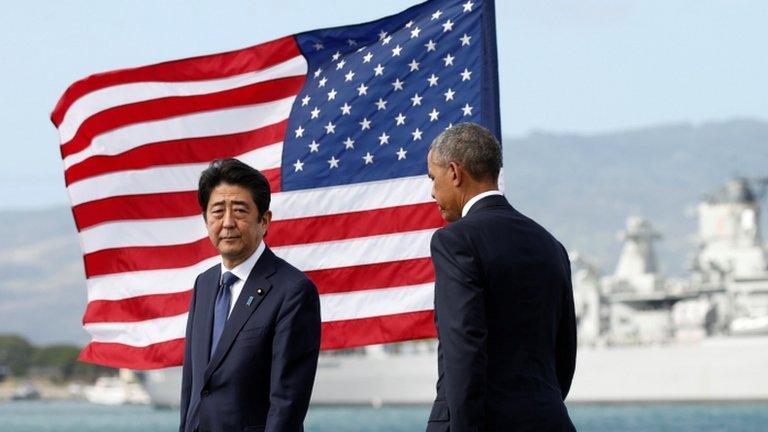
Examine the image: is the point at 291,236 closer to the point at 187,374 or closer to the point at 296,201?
the point at 296,201

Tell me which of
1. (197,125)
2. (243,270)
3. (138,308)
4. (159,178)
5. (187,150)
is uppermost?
(197,125)

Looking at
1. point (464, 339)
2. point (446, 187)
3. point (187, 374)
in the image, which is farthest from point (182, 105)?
point (464, 339)

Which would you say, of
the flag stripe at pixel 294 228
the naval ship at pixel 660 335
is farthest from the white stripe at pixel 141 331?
the naval ship at pixel 660 335

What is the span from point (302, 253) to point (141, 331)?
0.95m

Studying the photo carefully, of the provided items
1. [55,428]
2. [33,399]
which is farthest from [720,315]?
[33,399]

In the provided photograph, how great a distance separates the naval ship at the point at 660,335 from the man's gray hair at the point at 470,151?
2650 inches

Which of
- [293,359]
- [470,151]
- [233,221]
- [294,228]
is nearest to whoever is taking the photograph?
[470,151]

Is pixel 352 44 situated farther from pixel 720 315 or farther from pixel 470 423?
pixel 720 315

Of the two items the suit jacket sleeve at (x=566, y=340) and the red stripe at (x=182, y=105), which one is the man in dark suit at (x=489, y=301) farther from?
the red stripe at (x=182, y=105)

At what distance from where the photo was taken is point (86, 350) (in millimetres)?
8617

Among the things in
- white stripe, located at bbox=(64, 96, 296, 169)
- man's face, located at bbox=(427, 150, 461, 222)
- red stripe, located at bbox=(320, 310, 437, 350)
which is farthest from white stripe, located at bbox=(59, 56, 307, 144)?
man's face, located at bbox=(427, 150, 461, 222)

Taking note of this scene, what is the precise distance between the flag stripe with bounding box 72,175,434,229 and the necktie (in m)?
2.56

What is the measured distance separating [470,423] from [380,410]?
270 feet

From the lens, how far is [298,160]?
827 centimetres
